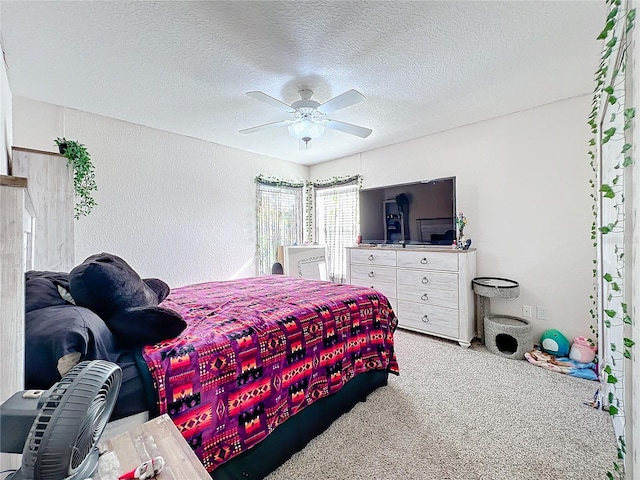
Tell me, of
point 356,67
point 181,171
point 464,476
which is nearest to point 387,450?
point 464,476

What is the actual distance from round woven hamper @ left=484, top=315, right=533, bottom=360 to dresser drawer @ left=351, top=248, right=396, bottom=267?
4.10 feet

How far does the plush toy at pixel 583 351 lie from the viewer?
258 cm

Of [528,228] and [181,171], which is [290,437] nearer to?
[528,228]

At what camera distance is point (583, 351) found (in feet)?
8.53

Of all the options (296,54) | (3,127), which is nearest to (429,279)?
(296,54)

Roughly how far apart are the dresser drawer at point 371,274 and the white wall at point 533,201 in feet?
3.47

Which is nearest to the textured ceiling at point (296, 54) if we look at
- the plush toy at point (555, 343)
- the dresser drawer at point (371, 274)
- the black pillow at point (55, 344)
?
the black pillow at point (55, 344)

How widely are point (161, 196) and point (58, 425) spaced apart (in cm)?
350

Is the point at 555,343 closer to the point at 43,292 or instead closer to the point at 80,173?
the point at 43,292

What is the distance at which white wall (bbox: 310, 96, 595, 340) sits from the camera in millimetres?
2770

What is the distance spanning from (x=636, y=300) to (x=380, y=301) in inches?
62.3

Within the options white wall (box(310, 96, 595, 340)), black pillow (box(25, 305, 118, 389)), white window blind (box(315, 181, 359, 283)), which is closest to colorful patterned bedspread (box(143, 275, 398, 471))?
black pillow (box(25, 305, 118, 389))

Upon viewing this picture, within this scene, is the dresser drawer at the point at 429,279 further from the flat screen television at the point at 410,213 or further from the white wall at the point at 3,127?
the white wall at the point at 3,127

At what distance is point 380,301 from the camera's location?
2.33 metres
